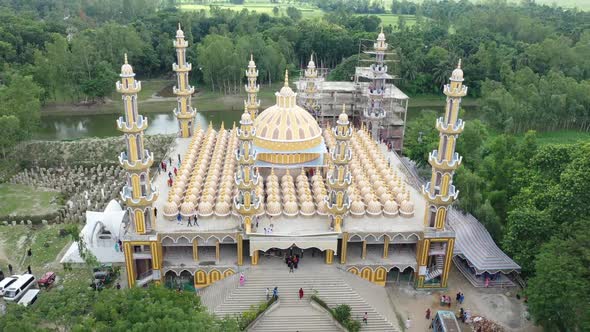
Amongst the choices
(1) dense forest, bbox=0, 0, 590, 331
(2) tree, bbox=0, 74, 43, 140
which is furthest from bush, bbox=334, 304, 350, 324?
(2) tree, bbox=0, 74, 43, 140

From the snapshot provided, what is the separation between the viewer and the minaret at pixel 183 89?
34938 mm

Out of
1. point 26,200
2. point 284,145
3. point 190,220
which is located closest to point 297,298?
point 190,220

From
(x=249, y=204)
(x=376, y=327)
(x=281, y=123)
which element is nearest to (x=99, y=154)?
(x=281, y=123)

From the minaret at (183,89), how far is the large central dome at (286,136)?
25.4 feet

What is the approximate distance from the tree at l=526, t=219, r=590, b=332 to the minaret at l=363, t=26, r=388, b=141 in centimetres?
1751

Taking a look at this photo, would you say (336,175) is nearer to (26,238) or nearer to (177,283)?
(177,283)

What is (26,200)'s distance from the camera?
33.5 m

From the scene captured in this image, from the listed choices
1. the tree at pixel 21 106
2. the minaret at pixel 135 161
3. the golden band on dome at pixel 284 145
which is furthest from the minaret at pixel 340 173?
the tree at pixel 21 106

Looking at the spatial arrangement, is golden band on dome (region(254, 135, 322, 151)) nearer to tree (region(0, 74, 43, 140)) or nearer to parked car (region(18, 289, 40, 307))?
parked car (region(18, 289, 40, 307))

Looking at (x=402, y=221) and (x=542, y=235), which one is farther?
(x=402, y=221)

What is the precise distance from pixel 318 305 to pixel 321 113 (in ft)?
71.2

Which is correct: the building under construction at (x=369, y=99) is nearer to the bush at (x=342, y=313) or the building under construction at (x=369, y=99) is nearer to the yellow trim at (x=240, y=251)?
the yellow trim at (x=240, y=251)

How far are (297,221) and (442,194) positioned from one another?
7.23 meters

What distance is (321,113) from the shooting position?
41281 millimetres
